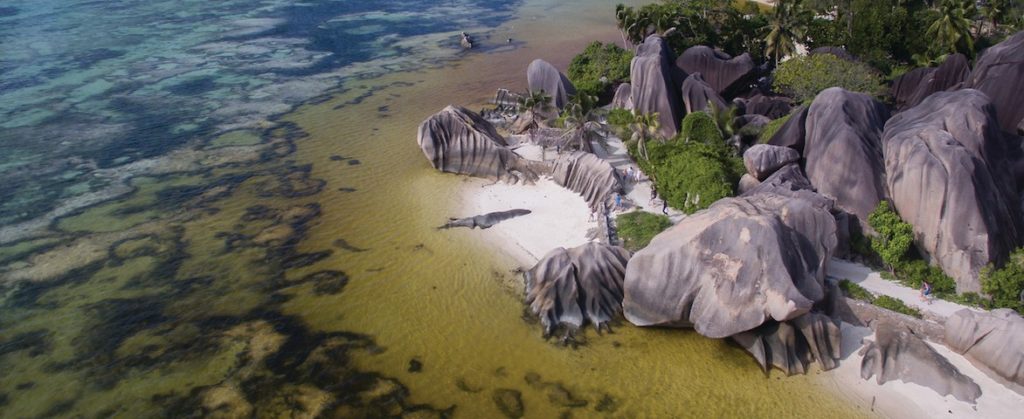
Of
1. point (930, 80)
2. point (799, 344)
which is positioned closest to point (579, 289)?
point (799, 344)

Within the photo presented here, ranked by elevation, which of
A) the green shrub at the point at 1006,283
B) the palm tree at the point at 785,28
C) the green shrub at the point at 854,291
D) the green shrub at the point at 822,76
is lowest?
the green shrub at the point at 854,291

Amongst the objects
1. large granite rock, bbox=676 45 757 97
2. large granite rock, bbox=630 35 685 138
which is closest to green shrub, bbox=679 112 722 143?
large granite rock, bbox=630 35 685 138

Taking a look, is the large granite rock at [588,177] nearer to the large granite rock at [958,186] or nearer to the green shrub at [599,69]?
the large granite rock at [958,186]

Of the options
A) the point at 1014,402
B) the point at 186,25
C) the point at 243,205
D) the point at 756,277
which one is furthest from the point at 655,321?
the point at 186,25

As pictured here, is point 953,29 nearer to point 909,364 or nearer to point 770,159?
point 770,159

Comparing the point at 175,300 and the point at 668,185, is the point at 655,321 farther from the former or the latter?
the point at 175,300

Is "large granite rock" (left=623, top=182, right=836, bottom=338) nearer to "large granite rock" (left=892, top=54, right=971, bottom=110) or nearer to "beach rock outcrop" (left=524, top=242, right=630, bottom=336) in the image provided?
"beach rock outcrop" (left=524, top=242, right=630, bottom=336)

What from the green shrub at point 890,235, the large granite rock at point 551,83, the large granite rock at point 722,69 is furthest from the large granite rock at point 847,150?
the large granite rock at point 551,83
